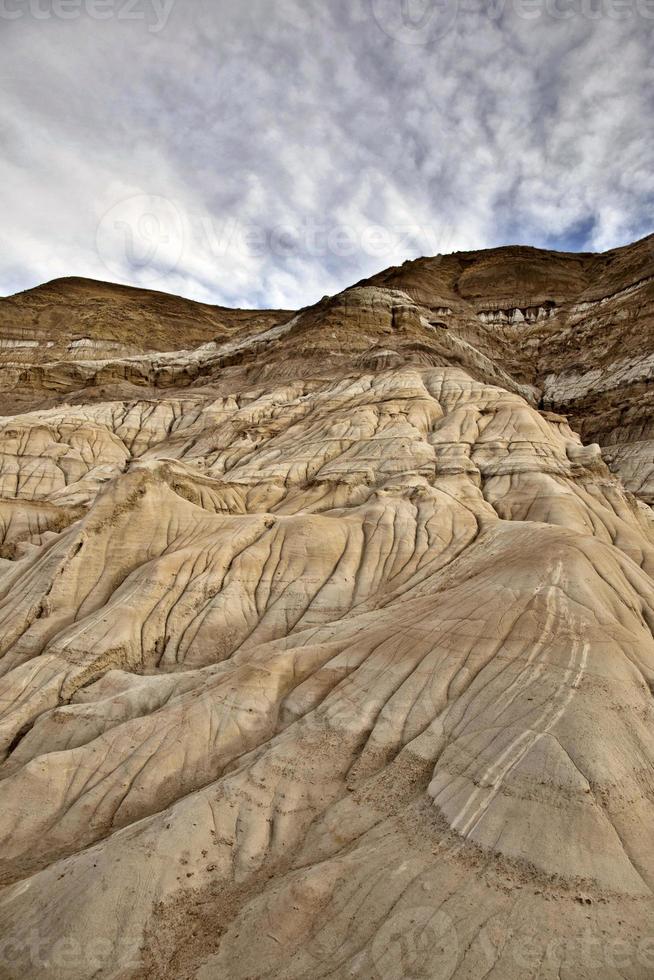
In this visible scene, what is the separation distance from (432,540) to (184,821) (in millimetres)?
15698

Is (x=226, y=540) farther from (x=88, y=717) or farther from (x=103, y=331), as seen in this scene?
(x=103, y=331)

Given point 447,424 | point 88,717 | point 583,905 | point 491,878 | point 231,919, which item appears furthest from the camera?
point 447,424

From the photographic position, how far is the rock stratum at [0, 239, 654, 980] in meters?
7.64

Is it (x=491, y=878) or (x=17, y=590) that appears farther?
(x=17, y=590)

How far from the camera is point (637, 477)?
47.0 meters

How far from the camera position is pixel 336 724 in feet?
40.0

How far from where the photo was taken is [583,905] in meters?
7.19

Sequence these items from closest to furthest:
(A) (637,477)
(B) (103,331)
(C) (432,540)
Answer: (C) (432,540) → (A) (637,477) → (B) (103,331)

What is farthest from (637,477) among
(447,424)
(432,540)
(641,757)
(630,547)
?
(641,757)

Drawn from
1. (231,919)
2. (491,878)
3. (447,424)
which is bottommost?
(231,919)

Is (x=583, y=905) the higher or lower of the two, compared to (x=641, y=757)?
lower

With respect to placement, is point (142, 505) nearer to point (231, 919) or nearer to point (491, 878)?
point (231, 919)


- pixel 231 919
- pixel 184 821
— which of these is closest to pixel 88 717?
pixel 184 821

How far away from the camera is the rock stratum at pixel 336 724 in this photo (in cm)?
764
